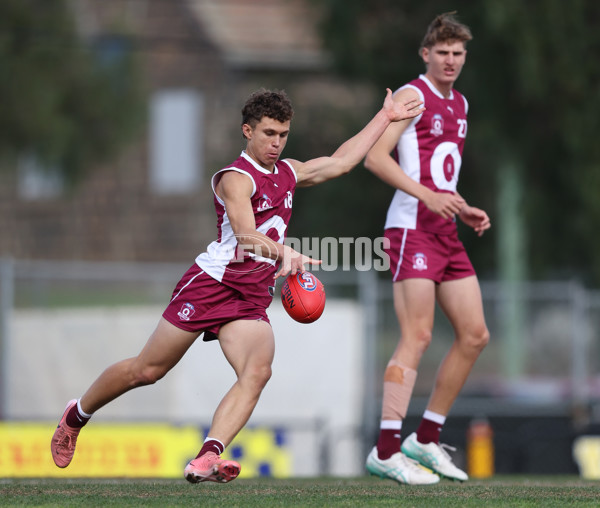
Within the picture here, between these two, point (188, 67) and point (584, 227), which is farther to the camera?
point (188, 67)

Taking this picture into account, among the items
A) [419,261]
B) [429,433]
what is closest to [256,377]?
[419,261]

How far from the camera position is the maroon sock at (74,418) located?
645 cm

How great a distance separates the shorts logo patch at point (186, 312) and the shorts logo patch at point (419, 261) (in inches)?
56.3

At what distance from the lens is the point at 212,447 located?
5.75 metres

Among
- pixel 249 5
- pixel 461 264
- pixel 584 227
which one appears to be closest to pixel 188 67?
pixel 249 5

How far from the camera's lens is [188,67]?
30109 millimetres

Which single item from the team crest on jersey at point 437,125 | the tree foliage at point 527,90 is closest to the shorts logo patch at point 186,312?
the team crest on jersey at point 437,125

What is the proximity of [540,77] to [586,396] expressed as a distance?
5.43 metres

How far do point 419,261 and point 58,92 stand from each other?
52.3 ft

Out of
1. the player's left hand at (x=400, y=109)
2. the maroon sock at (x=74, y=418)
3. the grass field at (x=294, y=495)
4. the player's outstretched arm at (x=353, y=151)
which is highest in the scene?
the player's left hand at (x=400, y=109)

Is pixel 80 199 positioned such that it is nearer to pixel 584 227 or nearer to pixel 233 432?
pixel 584 227

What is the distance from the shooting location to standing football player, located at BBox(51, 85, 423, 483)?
5.86m

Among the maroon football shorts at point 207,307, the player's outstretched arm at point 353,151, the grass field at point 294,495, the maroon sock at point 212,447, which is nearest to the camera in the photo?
the grass field at point 294,495

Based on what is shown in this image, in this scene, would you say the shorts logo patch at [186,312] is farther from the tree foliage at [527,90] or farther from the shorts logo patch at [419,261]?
the tree foliage at [527,90]
